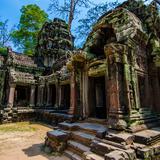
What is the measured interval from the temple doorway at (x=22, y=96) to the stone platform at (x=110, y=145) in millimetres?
10675

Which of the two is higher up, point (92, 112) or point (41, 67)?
point (41, 67)

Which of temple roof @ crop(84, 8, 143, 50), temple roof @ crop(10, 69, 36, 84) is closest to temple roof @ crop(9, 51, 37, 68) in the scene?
temple roof @ crop(10, 69, 36, 84)

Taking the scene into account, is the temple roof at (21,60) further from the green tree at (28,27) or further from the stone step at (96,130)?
the stone step at (96,130)

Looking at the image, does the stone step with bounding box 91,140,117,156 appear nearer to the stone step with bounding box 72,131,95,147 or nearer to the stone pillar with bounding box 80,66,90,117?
the stone step with bounding box 72,131,95,147

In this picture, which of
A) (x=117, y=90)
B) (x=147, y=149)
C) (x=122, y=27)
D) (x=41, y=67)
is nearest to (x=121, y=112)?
(x=117, y=90)

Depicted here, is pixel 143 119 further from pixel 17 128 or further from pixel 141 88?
pixel 17 128

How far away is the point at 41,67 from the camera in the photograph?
16578 millimetres

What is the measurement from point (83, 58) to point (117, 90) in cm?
283

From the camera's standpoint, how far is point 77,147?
4789 millimetres

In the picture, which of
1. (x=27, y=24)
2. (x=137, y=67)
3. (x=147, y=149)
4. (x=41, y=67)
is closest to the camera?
(x=147, y=149)

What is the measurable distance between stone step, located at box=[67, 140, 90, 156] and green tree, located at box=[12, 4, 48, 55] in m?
22.0

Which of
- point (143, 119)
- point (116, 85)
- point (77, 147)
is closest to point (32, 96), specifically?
point (77, 147)

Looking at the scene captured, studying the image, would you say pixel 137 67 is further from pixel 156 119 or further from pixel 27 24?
pixel 27 24

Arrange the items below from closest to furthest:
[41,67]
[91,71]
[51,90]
→ [91,71] < [51,90] < [41,67]
